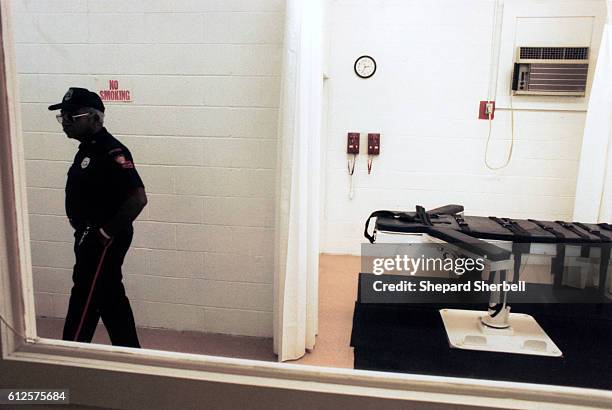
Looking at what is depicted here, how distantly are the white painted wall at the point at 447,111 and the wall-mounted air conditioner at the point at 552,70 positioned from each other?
0.09 meters

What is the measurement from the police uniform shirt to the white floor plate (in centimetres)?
211

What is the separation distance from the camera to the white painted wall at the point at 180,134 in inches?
106

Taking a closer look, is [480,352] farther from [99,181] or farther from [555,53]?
[555,53]

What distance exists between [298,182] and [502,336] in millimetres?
1609

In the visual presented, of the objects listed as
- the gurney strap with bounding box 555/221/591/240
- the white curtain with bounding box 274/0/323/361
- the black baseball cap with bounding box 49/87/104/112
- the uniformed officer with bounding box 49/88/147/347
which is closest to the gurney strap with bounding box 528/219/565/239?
the gurney strap with bounding box 555/221/591/240

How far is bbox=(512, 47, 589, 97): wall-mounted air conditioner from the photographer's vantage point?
13.4 feet

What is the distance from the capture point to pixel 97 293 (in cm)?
232

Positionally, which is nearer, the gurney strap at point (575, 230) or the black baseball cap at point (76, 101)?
the black baseball cap at point (76, 101)

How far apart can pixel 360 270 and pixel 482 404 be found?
3883mm

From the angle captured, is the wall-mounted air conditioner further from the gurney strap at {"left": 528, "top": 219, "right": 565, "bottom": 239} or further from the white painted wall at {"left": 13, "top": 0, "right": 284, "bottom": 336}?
the white painted wall at {"left": 13, "top": 0, "right": 284, "bottom": 336}

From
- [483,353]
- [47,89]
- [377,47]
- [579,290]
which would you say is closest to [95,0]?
[47,89]

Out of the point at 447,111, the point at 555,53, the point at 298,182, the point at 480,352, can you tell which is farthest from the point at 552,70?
the point at 298,182

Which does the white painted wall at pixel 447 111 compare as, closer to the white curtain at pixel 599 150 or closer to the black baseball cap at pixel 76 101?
the white curtain at pixel 599 150

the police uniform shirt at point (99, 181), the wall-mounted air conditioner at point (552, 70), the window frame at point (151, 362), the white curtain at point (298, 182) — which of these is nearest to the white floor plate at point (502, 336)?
the white curtain at point (298, 182)
